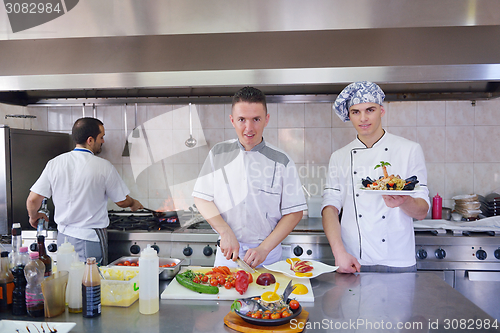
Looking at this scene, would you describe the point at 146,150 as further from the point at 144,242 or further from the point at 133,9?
the point at 133,9

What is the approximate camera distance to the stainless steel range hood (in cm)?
118

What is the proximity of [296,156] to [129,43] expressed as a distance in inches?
90.5

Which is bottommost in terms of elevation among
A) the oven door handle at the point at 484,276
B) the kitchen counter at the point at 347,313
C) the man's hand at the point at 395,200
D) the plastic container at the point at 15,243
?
the oven door handle at the point at 484,276

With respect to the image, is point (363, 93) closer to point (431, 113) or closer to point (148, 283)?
point (148, 283)

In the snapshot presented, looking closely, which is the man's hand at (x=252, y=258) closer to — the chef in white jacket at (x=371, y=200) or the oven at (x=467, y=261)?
the chef in white jacket at (x=371, y=200)

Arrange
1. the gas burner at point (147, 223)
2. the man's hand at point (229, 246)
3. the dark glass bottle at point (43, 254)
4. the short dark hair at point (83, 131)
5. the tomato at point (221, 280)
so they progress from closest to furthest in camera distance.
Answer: the dark glass bottle at point (43, 254) → the tomato at point (221, 280) → the man's hand at point (229, 246) → the short dark hair at point (83, 131) → the gas burner at point (147, 223)

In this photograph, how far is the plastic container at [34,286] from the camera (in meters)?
1.26

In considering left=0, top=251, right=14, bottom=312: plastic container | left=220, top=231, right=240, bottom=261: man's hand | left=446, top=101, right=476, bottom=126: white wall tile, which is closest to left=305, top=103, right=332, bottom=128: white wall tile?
left=446, top=101, right=476, bottom=126: white wall tile

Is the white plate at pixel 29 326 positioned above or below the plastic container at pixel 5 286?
below

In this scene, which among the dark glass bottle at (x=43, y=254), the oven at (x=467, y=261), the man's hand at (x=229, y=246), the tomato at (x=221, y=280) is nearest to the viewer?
the dark glass bottle at (x=43, y=254)

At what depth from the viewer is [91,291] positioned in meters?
1.25

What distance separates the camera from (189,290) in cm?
149

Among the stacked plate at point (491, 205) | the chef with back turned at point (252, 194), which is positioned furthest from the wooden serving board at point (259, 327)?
the stacked plate at point (491, 205)

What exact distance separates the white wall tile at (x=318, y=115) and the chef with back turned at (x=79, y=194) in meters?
1.85
